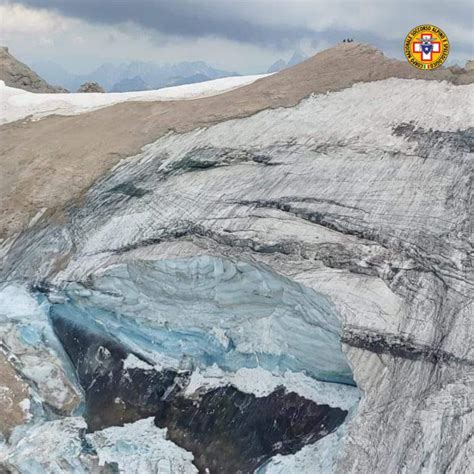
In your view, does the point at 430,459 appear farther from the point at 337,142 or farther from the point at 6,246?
the point at 6,246

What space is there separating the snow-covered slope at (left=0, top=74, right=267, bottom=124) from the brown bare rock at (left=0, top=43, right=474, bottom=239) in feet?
9.16

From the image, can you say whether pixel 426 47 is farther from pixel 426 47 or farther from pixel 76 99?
pixel 76 99

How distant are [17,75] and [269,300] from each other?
2772cm

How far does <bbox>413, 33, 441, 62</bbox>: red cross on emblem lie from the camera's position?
47.3 ft

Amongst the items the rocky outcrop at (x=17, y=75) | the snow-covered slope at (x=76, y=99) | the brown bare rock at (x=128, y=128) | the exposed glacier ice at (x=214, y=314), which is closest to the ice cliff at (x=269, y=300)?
the exposed glacier ice at (x=214, y=314)

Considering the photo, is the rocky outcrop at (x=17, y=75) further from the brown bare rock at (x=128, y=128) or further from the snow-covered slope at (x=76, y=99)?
the brown bare rock at (x=128, y=128)

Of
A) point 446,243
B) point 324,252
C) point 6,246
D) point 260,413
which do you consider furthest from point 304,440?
point 6,246

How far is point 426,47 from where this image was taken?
14.6m

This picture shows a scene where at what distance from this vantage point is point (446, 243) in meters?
10.7

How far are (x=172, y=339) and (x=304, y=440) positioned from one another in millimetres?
4097

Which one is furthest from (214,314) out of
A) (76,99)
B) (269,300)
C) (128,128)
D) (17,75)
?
(17,75)

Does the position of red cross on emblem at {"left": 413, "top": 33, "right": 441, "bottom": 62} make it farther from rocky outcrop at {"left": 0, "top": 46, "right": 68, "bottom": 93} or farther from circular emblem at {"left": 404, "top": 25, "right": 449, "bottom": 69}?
rocky outcrop at {"left": 0, "top": 46, "right": 68, "bottom": 93}

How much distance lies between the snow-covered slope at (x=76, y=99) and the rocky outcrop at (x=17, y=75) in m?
8.57

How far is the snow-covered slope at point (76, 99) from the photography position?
21.6 meters
